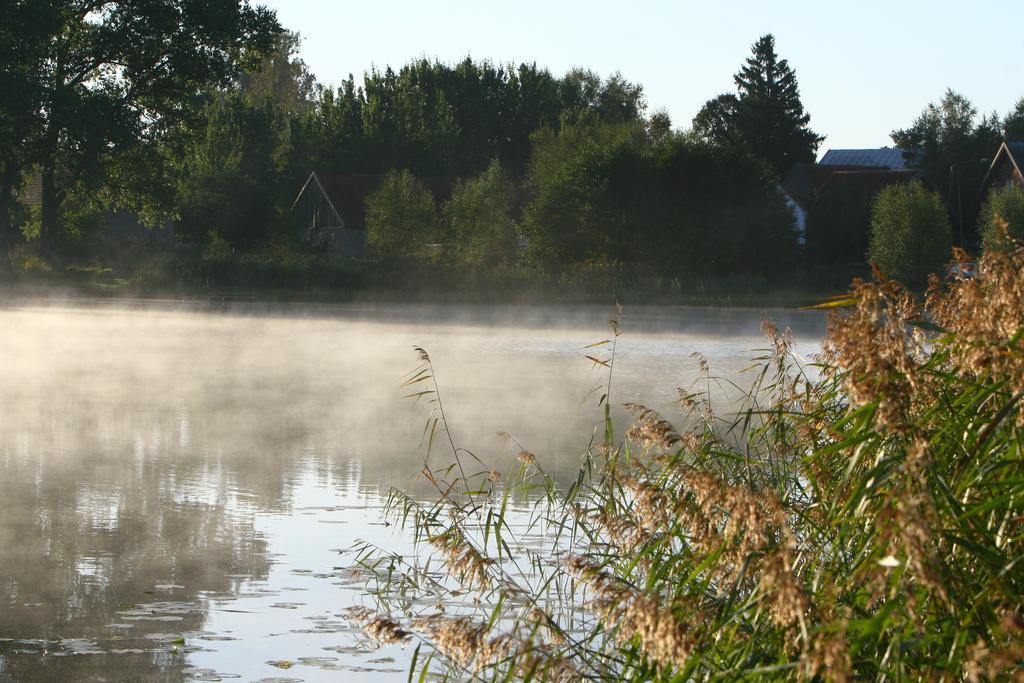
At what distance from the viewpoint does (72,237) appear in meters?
57.0

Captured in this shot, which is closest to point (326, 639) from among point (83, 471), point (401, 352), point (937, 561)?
point (937, 561)

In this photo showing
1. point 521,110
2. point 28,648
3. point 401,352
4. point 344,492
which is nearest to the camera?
point 28,648

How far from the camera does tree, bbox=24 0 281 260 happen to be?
48000 millimetres

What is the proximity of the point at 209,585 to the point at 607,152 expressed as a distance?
A: 4826 cm

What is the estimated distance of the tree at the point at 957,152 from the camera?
225ft

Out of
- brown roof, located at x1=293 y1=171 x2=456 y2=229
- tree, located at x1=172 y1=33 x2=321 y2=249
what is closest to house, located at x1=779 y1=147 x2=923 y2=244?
brown roof, located at x1=293 y1=171 x2=456 y2=229

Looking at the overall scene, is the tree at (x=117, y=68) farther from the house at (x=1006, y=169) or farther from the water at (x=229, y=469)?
the house at (x=1006, y=169)

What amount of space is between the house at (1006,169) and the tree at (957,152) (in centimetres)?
136

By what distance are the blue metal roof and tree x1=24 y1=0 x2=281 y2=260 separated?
197 feet

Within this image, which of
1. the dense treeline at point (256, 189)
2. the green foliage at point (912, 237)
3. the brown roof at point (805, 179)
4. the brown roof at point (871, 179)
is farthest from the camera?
the brown roof at point (805, 179)

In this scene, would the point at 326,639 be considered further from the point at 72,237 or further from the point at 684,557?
the point at 72,237

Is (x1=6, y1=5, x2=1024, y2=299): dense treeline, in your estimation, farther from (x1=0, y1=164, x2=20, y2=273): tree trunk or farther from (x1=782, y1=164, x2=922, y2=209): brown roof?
(x1=782, y1=164, x2=922, y2=209): brown roof

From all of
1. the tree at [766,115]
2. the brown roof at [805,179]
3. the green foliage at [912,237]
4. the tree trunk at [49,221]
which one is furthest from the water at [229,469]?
the tree at [766,115]

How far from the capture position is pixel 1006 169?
64625 mm
